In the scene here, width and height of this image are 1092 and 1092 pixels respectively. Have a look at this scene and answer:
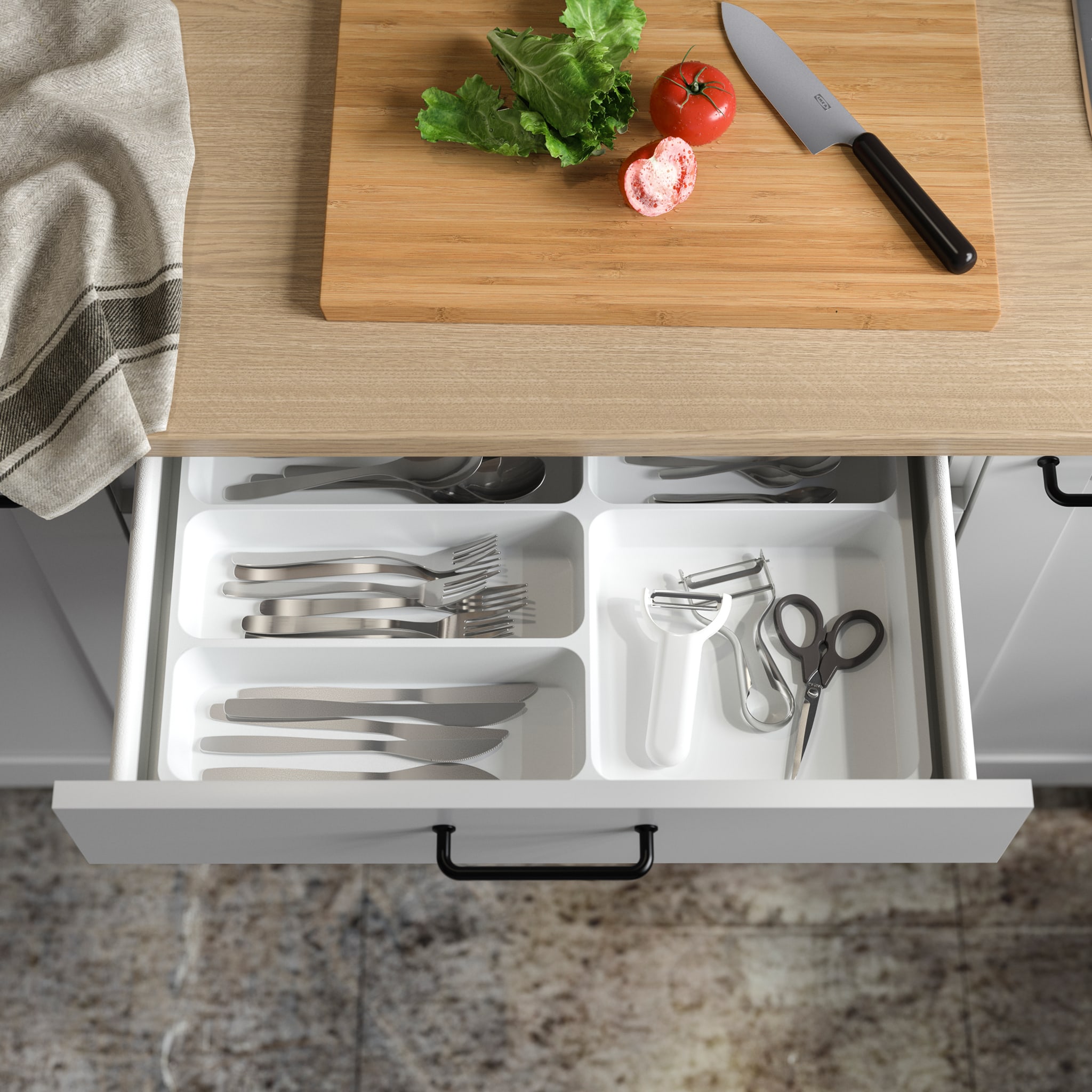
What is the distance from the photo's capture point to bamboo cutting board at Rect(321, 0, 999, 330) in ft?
2.54

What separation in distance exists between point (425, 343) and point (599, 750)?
0.34m

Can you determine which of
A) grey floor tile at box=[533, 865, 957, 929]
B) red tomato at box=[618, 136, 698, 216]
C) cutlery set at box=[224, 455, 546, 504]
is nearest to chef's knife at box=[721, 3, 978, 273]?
red tomato at box=[618, 136, 698, 216]

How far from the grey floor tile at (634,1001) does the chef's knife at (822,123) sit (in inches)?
37.5

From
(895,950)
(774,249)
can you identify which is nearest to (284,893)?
(895,950)

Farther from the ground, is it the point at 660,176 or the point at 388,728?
the point at 660,176

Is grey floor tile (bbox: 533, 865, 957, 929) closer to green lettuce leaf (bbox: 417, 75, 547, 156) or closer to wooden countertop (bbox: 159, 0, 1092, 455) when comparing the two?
wooden countertop (bbox: 159, 0, 1092, 455)

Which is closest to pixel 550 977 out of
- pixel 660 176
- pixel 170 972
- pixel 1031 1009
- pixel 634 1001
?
pixel 634 1001

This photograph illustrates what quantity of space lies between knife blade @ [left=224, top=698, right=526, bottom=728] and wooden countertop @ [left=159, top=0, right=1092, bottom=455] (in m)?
0.23

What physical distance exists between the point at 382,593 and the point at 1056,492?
558mm

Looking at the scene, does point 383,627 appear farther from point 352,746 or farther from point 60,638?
point 60,638

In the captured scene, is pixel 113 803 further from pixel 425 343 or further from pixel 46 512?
pixel 425 343

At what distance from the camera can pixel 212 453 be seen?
0.78 meters

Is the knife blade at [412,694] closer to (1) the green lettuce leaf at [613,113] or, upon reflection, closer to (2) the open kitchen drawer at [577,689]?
(2) the open kitchen drawer at [577,689]

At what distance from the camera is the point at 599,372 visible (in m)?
0.77
